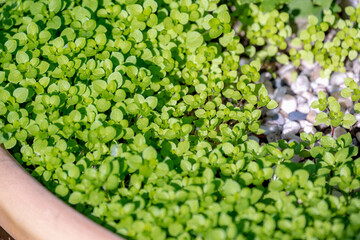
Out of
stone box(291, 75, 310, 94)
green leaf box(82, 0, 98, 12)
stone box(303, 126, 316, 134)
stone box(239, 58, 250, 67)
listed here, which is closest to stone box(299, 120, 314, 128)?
stone box(303, 126, 316, 134)

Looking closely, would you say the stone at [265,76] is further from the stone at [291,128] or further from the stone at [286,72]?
the stone at [291,128]

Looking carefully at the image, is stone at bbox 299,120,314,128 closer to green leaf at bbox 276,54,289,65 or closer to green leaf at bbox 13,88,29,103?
green leaf at bbox 276,54,289,65

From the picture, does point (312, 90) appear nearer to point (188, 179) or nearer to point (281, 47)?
point (281, 47)

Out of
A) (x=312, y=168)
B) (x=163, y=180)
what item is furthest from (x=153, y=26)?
(x=312, y=168)

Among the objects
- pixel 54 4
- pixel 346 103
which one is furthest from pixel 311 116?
pixel 54 4

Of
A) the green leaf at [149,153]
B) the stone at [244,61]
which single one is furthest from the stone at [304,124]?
the green leaf at [149,153]

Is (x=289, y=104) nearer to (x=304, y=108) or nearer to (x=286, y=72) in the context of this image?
(x=304, y=108)
